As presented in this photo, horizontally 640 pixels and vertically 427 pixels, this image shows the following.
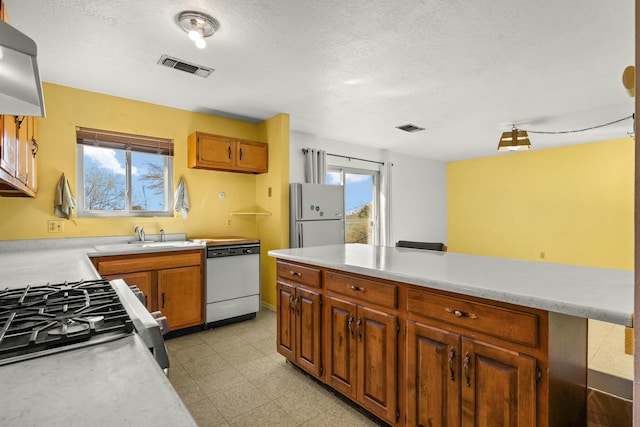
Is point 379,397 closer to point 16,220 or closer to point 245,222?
point 245,222

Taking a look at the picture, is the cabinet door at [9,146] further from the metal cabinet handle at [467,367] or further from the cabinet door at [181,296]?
the metal cabinet handle at [467,367]

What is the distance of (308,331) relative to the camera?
7.44 ft

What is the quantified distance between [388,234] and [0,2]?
18.8ft

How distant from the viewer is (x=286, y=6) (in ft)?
6.51

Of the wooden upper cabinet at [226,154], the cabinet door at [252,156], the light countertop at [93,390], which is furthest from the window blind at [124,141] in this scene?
the light countertop at [93,390]

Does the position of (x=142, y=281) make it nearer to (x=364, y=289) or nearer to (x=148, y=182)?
(x=148, y=182)

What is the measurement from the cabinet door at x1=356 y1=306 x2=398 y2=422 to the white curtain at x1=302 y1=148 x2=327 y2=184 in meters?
3.23

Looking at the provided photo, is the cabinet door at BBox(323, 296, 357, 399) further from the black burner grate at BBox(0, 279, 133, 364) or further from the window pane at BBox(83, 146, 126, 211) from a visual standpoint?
the window pane at BBox(83, 146, 126, 211)

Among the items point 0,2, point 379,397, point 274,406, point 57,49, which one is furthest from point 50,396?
point 57,49

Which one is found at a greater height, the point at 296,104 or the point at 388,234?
the point at 296,104

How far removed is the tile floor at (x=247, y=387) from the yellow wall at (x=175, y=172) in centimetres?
127

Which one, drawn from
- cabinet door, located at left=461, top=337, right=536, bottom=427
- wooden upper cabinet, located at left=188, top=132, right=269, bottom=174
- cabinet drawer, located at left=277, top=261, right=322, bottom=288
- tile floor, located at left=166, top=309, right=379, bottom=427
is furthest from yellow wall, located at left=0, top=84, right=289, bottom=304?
cabinet door, located at left=461, top=337, right=536, bottom=427

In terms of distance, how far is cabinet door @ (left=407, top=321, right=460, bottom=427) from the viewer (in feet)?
4.77

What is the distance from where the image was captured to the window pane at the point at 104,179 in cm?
335
